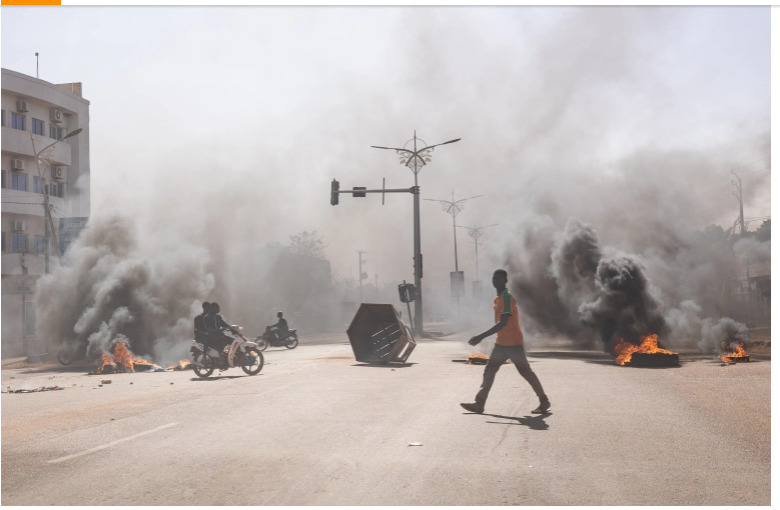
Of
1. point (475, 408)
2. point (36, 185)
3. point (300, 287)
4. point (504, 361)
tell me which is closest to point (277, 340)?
point (36, 185)

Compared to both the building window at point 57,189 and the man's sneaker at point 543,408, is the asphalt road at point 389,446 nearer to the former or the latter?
the man's sneaker at point 543,408

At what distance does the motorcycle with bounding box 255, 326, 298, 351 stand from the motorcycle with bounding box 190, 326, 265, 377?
1625 cm

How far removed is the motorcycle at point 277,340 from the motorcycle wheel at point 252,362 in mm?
16073

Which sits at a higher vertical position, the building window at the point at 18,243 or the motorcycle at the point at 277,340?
the building window at the point at 18,243

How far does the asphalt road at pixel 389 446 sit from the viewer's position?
5.97 m

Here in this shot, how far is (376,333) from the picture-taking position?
22.2m

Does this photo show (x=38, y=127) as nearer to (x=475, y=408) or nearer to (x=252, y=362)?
(x=252, y=362)

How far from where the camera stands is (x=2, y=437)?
9.11 m

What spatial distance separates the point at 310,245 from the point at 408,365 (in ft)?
228

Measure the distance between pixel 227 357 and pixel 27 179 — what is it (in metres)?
37.5

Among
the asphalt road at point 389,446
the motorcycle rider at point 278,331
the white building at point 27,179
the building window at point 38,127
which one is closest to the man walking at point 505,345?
the asphalt road at point 389,446

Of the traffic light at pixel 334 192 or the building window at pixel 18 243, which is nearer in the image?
the traffic light at pixel 334 192

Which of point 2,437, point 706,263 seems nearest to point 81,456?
point 2,437

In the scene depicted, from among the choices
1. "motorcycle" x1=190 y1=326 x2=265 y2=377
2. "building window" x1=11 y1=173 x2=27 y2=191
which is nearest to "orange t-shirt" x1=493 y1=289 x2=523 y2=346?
"motorcycle" x1=190 y1=326 x2=265 y2=377
